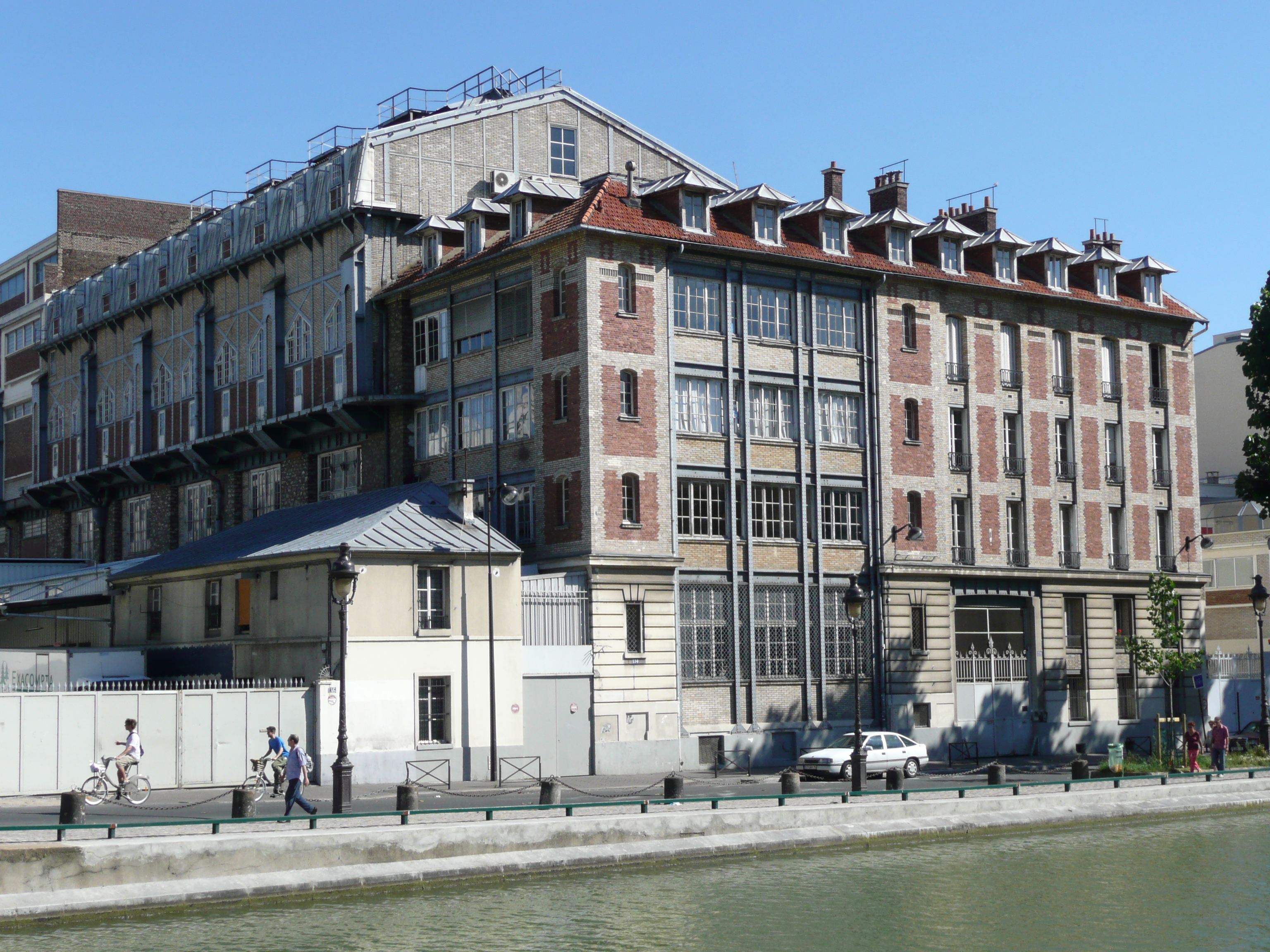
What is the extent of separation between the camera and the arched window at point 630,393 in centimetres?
4775

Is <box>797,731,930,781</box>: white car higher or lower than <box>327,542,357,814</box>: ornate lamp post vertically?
lower

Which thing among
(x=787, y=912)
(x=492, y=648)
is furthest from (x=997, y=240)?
(x=787, y=912)

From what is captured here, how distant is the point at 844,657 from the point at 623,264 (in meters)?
14.7

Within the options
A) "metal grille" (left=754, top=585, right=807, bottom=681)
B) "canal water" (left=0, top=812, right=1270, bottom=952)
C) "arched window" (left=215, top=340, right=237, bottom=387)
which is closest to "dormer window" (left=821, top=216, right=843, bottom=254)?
"metal grille" (left=754, top=585, right=807, bottom=681)

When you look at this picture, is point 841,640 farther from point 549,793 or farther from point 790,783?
point 549,793

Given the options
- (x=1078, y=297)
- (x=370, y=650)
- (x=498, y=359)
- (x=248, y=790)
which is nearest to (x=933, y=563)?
(x=1078, y=297)

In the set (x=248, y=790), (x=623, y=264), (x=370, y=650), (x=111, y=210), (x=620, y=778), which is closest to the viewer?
(x=248, y=790)

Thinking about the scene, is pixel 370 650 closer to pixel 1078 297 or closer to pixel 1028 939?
pixel 1028 939

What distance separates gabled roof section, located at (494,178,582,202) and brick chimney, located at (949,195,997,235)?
1696cm

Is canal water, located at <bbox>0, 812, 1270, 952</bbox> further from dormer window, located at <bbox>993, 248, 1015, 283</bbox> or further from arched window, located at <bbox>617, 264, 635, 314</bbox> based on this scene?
dormer window, located at <bbox>993, 248, 1015, 283</bbox>

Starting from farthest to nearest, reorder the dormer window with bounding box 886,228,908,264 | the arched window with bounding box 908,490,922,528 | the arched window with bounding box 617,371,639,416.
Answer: the dormer window with bounding box 886,228,908,264 → the arched window with bounding box 908,490,922,528 → the arched window with bounding box 617,371,639,416

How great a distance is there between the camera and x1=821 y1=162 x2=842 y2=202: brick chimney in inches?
2248

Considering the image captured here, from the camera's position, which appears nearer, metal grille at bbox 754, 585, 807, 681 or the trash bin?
the trash bin

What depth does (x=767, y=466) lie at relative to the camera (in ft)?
167
